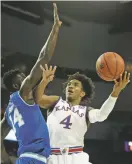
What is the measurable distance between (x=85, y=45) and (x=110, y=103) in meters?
1.06

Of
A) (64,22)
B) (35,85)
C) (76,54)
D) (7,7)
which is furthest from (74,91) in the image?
(7,7)

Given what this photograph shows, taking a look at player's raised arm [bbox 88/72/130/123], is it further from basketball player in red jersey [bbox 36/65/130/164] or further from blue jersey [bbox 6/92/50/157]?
blue jersey [bbox 6/92/50/157]

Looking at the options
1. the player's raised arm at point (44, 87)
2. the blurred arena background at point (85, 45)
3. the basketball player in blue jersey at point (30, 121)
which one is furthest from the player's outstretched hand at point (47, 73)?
the blurred arena background at point (85, 45)

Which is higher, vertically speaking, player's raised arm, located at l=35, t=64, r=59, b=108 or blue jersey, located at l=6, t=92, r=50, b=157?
player's raised arm, located at l=35, t=64, r=59, b=108

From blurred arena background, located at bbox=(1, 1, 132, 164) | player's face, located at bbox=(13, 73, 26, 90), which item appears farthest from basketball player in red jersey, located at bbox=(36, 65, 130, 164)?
blurred arena background, located at bbox=(1, 1, 132, 164)

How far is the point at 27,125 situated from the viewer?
1.85m

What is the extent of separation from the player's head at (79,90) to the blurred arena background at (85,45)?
0.37m

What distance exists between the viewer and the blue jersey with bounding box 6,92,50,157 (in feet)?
6.02

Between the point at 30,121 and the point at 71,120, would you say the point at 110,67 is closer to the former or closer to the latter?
the point at 71,120

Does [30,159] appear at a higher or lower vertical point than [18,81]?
lower

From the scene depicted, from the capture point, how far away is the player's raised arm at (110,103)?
6.66 feet

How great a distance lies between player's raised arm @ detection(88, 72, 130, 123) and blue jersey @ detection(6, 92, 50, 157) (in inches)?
16.3

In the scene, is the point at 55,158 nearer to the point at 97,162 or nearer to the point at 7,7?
the point at 97,162

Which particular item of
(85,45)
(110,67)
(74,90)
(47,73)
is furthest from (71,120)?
(85,45)
